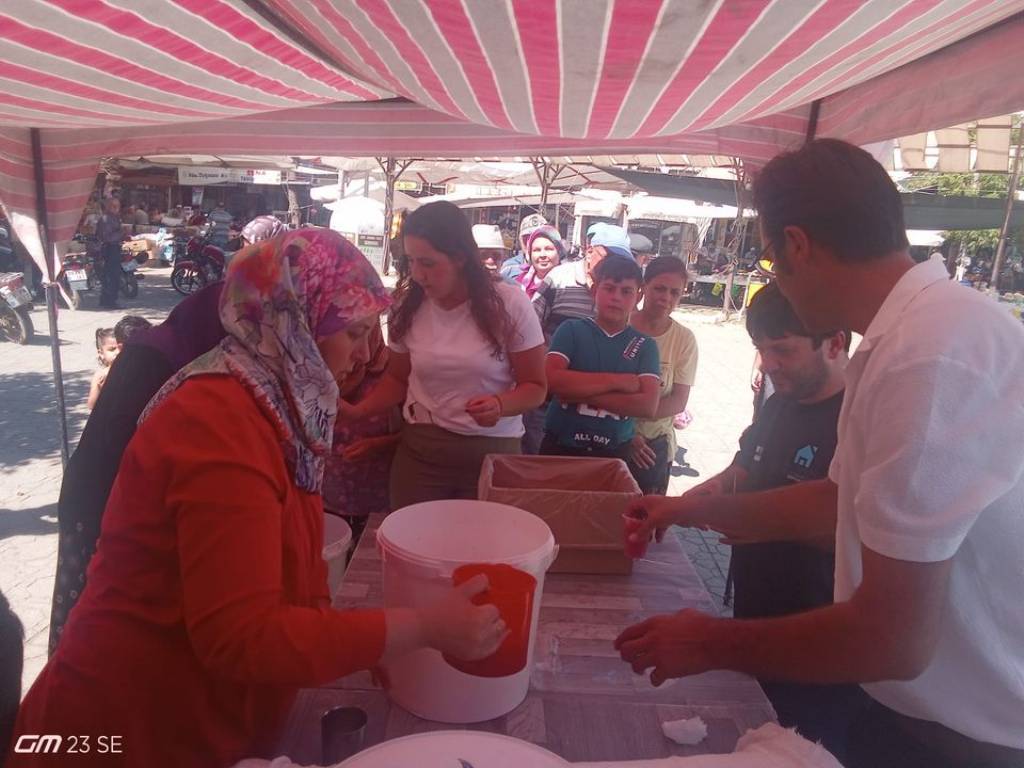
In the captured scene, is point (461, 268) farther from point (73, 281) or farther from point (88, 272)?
point (88, 272)

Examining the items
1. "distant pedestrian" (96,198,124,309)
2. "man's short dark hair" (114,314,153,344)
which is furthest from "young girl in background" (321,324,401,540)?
"distant pedestrian" (96,198,124,309)

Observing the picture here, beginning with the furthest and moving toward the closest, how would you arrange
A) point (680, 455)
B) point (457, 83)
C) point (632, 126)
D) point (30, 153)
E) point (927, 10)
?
point (680, 455) → point (30, 153) → point (632, 126) → point (457, 83) → point (927, 10)

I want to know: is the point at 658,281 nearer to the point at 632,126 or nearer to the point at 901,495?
the point at 632,126

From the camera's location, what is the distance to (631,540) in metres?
1.71

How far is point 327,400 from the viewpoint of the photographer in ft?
3.81

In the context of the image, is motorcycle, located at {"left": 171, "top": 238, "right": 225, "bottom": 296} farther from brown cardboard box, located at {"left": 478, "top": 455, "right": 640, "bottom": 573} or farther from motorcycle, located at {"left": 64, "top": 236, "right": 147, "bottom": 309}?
brown cardboard box, located at {"left": 478, "top": 455, "right": 640, "bottom": 573}

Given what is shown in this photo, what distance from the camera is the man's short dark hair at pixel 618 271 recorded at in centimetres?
303

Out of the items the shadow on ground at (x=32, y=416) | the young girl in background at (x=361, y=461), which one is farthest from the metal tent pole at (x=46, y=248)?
the shadow on ground at (x=32, y=416)

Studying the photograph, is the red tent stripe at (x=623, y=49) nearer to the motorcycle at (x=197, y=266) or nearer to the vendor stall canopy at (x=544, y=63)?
the vendor stall canopy at (x=544, y=63)

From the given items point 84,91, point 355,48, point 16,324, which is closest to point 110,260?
point 16,324

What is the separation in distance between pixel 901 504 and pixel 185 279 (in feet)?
46.3

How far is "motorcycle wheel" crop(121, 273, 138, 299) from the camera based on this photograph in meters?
12.4

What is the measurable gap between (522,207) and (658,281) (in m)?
22.8

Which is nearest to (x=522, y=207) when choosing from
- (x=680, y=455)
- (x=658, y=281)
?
(x=680, y=455)
